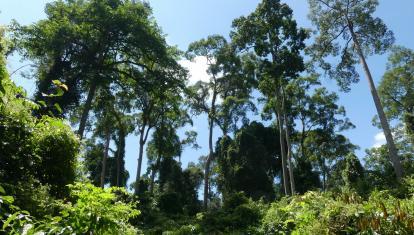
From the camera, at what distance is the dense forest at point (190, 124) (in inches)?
171

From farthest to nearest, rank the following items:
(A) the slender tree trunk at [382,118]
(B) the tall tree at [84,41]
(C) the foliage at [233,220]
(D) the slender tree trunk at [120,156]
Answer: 1. (D) the slender tree trunk at [120,156]
2. (B) the tall tree at [84,41]
3. (A) the slender tree trunk at [382,118]
4. (C) the foliage at [233,220]

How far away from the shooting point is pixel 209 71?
3017 cm

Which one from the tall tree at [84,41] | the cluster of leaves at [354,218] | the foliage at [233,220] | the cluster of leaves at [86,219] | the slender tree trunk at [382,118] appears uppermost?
the tall tree at [84,41]

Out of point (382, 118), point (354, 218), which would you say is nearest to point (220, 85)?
point (382, 118)

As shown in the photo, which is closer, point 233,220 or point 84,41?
point 233,220

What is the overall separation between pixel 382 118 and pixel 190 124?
1609 centimetres

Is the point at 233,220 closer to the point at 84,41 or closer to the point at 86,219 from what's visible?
the point at 84,41

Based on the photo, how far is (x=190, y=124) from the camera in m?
32.0

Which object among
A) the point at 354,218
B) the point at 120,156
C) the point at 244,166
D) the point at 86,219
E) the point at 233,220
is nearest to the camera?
the point at 86,219

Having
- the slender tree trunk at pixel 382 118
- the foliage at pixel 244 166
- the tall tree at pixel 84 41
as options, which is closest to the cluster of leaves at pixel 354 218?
the slender tree trunk at pixel 382 118

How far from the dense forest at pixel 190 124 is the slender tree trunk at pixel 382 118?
2.3 inches

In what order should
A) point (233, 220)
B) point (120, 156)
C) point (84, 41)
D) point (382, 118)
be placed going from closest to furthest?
point (233, 220) < point (382, 118) < point (84, 41) < point (120, 156)

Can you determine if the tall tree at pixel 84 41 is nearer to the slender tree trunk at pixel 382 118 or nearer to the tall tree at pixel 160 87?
the tall tree at pixel 160 87

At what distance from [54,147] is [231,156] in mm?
26198
